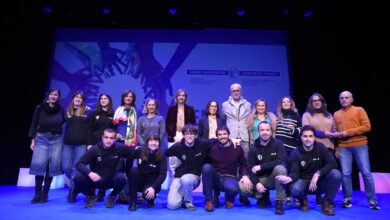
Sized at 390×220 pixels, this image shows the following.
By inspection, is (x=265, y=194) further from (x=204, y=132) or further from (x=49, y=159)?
(x=49, y=159)

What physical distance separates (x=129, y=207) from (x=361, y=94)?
176 inches

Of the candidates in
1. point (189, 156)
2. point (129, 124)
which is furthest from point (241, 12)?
point (189, 156)

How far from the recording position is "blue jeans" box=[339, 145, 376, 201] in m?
3.24

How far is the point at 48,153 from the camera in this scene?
3.49 meters

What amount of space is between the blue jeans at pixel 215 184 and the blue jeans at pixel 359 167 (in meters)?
1.37

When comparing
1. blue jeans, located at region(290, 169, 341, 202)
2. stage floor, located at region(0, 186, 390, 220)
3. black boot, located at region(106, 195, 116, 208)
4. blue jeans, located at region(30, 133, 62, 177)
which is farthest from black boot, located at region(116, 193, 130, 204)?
blue jeans, located at region(290, 169, 341, 202)

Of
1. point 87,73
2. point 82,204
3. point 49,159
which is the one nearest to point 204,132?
point 82,204

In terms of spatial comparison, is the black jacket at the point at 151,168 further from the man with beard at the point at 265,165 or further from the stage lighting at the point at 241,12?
the stage lighting at the point at 241,12

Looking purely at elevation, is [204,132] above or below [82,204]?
above

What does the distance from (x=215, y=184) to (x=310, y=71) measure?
336 cm

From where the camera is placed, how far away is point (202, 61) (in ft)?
18.1

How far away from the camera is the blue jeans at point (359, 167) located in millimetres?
3236

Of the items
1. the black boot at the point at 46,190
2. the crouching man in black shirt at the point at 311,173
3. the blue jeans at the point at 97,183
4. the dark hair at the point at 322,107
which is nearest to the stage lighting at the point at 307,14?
the dark hair at the point at 322,107

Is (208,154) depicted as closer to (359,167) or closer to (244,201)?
(244,201)
